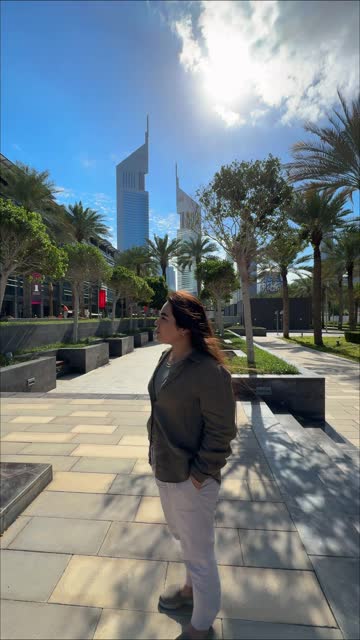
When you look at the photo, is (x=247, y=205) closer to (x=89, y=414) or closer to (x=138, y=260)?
(x=89, y=414)

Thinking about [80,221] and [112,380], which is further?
[80,221]

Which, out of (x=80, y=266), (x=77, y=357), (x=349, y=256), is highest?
(x=349, y=256)

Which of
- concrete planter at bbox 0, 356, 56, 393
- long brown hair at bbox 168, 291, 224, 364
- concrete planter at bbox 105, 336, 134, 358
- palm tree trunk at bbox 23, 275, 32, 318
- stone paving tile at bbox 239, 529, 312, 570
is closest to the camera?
long brown hair at bbox 168, 291, 224, 364

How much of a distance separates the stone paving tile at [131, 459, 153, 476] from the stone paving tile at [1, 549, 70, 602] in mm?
1289

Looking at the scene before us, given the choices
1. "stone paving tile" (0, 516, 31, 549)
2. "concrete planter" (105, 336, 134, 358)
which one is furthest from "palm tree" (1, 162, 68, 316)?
"stone paving tile" (0, 516, 31, 549)

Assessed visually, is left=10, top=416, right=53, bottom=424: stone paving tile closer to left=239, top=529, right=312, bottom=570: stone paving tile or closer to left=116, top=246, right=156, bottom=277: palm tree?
left=239, top=529, right=312, bottom=570: stone paving tile

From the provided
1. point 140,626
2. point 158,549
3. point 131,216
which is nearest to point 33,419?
point 158,549

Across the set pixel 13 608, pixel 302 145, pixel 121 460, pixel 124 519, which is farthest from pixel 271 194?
pixel 13 608

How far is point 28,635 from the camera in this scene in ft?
5.83

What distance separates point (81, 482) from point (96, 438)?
1.22 meters

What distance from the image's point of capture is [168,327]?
168 cm

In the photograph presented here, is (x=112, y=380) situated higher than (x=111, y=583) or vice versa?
(x=111, y=583)

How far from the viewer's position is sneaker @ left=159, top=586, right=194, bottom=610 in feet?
6.21

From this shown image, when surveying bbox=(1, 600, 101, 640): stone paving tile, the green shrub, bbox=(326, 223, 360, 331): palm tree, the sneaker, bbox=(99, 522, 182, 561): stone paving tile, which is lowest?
bbox=(1, 600, 101, 640): stone paving tile
